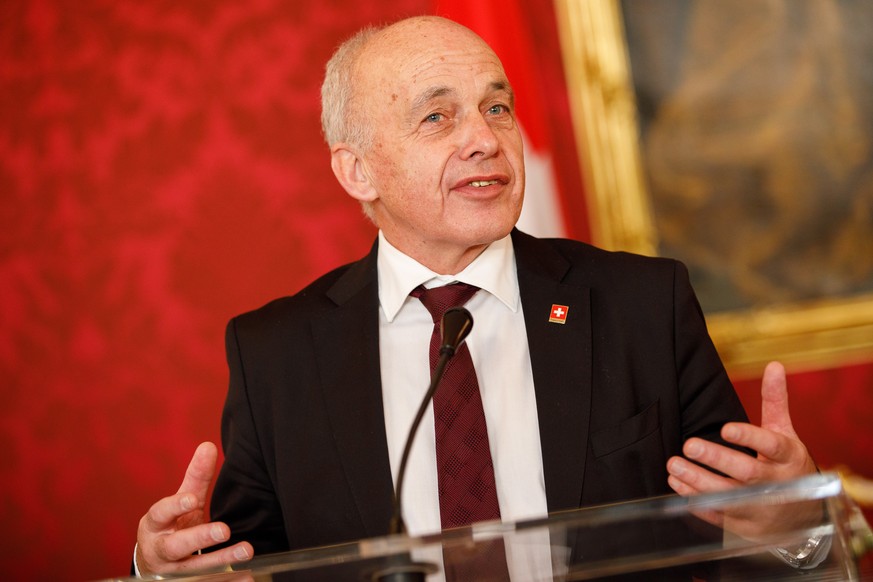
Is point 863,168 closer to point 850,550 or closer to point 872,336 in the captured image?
point 872,336

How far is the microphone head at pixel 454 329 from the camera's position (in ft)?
4.83

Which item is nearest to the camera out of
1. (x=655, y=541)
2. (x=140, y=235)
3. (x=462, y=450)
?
(x=655, y=541)

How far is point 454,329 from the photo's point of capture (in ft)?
4.95

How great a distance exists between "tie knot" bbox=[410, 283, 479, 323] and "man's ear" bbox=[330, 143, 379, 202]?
29cm

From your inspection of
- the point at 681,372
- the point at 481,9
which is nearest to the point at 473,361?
the point at 681,372

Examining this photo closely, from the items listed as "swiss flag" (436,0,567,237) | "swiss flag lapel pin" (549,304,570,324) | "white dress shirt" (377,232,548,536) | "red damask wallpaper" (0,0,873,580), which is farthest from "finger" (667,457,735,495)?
"red damask wallpaper" (0,0,873,580)

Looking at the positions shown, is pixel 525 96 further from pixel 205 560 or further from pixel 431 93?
pixel 205 560

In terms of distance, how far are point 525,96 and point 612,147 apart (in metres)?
0.49

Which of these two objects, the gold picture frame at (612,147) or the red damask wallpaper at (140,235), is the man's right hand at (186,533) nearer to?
the red damask wallpaper at (140,235)

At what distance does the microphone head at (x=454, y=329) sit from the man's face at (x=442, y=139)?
50 cm

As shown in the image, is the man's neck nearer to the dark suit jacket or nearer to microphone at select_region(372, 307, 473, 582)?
the dark suit jacket

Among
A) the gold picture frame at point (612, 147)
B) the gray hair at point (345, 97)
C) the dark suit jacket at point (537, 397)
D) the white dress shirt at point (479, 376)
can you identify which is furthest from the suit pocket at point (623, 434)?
the gold picture frame at point (612, 147)

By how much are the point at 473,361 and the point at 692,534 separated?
87cm

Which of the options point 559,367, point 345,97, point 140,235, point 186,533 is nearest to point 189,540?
point 186,533
